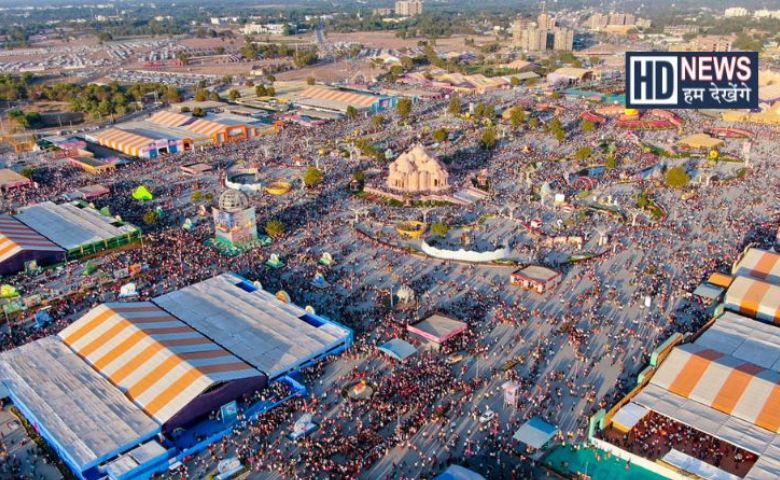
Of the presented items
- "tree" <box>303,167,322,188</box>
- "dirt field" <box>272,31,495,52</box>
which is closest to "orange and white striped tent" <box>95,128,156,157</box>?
"tree" <box>303,167,322,188</box>

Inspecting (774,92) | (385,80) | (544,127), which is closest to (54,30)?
(385,80)

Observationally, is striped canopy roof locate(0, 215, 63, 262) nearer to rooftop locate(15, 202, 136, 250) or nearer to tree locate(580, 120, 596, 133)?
rooftop locate(15, 202, 136, 250)

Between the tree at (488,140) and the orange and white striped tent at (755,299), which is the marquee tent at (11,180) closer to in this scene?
the tree at (488,140)

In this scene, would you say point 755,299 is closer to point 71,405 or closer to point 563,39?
point 71,405

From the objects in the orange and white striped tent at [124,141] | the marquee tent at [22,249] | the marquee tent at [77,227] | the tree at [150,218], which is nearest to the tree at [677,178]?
the tree at [150,218]

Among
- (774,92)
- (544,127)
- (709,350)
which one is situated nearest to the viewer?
(709,350)

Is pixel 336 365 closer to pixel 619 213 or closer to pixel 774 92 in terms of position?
pixel 619 213
